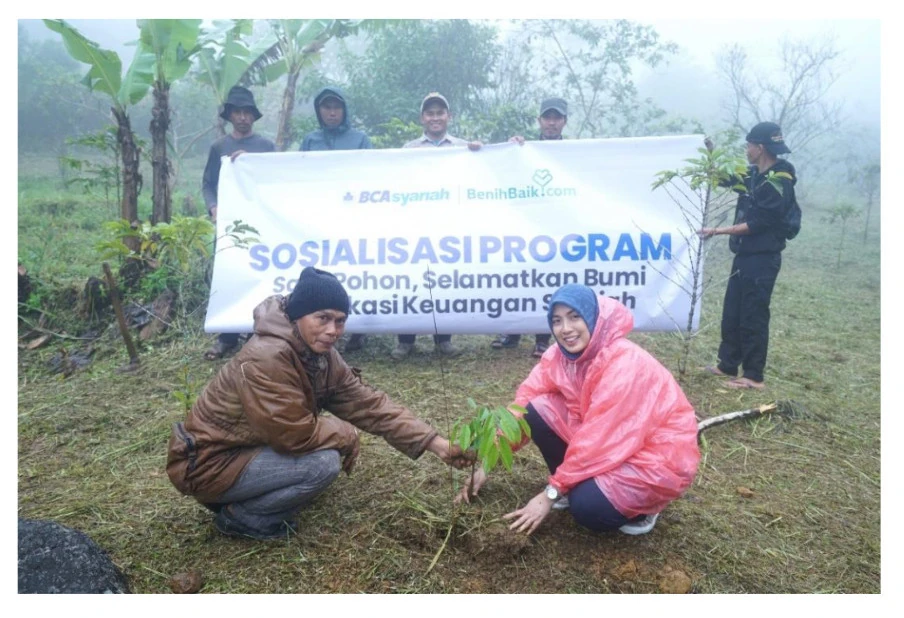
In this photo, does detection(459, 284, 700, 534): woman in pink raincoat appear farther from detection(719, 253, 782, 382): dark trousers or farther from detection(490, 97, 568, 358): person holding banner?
detection(490, 97, 568, 358): person holding banner

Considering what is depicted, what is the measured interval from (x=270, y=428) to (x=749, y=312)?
137 inches

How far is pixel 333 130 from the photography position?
17.5 ft

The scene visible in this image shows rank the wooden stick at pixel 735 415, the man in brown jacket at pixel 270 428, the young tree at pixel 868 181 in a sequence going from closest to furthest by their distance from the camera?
the man in brown jacket at pixel 270 428, the wooden stick at pixel 735 415, the young tree at pixel 868 181

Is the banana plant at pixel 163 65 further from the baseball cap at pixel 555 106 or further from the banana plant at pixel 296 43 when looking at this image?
the baseball cap at pixel 555 106

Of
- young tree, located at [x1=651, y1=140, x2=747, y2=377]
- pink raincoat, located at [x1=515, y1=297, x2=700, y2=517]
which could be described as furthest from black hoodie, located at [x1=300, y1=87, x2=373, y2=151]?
pink raincoat, located at [x1=515, y1=297, x2=700, y2=517]

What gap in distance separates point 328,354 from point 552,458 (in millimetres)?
1160

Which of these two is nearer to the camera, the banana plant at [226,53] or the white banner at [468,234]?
the white banner at [468,234]

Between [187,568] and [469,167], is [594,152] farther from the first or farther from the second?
[187,568]

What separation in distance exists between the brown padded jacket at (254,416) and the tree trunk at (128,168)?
3939 millimetres

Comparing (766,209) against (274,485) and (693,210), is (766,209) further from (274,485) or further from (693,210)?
(274,485)

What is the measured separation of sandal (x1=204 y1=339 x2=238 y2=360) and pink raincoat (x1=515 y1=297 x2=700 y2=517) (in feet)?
11.4

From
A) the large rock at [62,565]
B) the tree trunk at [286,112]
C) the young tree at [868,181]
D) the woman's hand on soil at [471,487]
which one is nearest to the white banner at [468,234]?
the woman's hand on soil at [471,487]

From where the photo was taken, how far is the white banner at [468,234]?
4578mm

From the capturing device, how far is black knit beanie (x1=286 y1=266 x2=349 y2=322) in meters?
2.33
